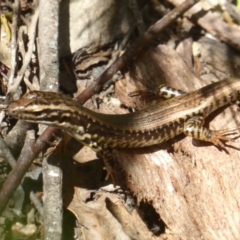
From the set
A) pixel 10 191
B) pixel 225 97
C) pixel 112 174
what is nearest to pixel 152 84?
pixel 225 97

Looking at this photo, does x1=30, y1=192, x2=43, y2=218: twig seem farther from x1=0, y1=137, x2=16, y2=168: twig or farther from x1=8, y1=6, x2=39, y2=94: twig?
x1=8, y1=6, x2=39, y2=94: twig

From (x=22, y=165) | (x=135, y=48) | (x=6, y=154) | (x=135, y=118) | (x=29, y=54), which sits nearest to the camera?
(x=22, y=165)

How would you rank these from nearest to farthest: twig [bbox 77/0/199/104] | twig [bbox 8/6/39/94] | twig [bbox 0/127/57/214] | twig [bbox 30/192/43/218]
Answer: twig [bbox 0/127/57/214] → twig [bbox 30/192/43/218] → twig [bbox 8/6/39/94] → twig [bbox 77/0/199/104]

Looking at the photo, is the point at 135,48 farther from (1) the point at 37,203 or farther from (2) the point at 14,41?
(1) the point at 37,203

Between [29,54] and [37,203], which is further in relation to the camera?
[29,54]

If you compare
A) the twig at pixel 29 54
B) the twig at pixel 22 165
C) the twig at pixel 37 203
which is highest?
the twig at pixel 29 54

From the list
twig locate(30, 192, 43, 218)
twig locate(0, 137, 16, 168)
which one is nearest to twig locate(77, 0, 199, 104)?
twig locate(0, 137, 16, 168)

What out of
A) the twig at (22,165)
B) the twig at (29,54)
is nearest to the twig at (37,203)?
the twig at (22,165)

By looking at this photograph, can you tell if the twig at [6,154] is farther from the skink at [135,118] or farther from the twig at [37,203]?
the skink at [135,118]

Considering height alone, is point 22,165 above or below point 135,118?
below

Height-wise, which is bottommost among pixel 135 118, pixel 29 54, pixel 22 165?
pixel 22 165

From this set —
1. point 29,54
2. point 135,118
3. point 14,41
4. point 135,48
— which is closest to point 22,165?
point 135,118
